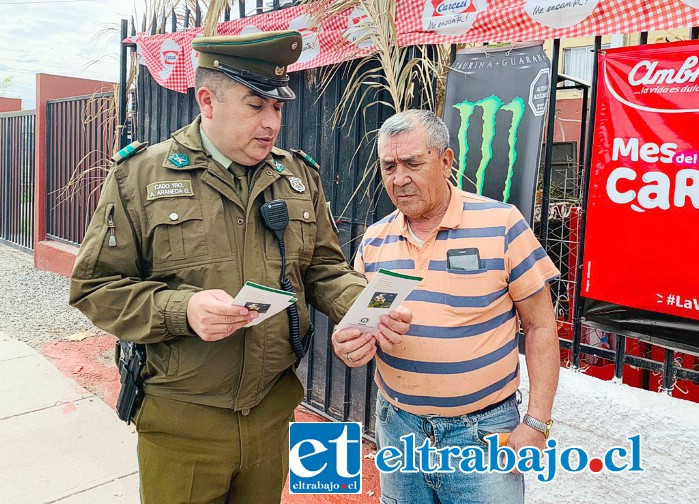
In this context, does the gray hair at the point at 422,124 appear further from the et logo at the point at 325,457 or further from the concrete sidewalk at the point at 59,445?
the concrete sidewalk at the point at 59,445

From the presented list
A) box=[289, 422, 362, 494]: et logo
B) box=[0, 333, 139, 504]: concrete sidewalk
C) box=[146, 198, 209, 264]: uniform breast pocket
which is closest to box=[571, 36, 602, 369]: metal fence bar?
box=[289, 422, 362, 494]: et logo

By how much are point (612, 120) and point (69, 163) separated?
25.6ft

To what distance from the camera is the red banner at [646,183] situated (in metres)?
2.41

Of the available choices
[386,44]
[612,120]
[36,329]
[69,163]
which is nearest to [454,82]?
[386,44]

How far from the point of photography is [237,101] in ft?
6.24

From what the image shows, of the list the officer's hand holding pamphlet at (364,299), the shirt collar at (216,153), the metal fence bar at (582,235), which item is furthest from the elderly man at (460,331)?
the metal fence bar at (582,235)

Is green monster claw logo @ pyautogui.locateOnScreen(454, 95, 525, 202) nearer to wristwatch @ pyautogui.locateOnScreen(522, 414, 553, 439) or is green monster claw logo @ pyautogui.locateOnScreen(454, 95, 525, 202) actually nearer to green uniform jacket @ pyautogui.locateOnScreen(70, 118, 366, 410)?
wristwatch @ pyautogui.locateOnScreen(522, 414, 553, 439)

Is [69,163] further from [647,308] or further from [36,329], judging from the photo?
[647,308]

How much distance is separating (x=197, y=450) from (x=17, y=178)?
32.2ft

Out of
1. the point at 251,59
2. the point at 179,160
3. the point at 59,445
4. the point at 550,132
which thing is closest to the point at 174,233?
the point at 179,160

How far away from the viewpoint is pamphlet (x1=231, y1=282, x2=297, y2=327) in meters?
1.52

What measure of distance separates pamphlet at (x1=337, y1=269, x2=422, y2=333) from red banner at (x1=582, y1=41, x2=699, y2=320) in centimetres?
140

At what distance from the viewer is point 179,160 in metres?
1.94

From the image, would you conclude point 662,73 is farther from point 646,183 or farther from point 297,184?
point 297,184
